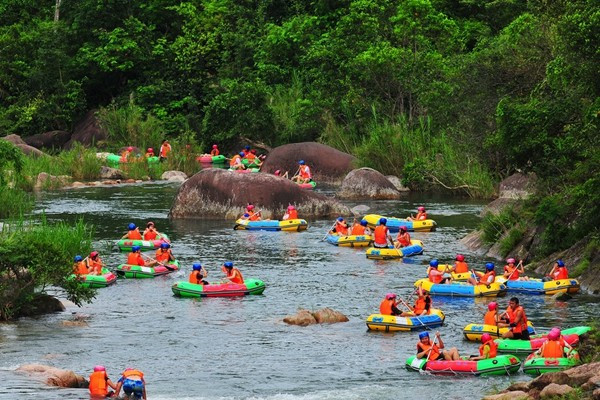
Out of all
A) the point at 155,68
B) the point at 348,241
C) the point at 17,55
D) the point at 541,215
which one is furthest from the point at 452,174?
the point at 17,55

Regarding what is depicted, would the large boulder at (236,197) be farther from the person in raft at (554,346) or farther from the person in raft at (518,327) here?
the person in raft at (554,346)

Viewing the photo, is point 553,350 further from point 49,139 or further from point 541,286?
point 49,139

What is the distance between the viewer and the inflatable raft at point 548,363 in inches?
A: 958

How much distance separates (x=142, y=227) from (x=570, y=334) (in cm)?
2110

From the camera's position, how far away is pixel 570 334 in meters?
25.9

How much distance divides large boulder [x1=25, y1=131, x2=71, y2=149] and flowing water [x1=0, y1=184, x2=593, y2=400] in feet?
90.4

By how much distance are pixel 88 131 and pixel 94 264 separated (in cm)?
3591

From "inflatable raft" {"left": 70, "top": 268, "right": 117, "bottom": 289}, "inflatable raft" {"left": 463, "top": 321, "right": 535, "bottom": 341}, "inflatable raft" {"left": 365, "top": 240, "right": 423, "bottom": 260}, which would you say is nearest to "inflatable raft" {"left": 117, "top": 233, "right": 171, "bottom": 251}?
"inflatable raft" {"left": 70, "top": 268, "right": 117, "bottom": 289}

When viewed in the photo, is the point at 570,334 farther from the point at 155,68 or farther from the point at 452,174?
the point at 155,68

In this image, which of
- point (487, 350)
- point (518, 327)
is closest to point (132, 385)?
point (487, 350)

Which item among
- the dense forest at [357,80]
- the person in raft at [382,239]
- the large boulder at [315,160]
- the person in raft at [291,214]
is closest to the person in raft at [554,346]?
the dense forest at [357,80]

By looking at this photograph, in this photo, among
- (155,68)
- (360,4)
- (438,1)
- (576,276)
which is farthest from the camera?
(155,68)

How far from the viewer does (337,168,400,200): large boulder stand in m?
51.8

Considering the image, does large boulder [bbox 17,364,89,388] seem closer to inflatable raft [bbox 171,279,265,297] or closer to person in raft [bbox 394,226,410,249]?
inflatable raft [bbox 171,279,265,297]
